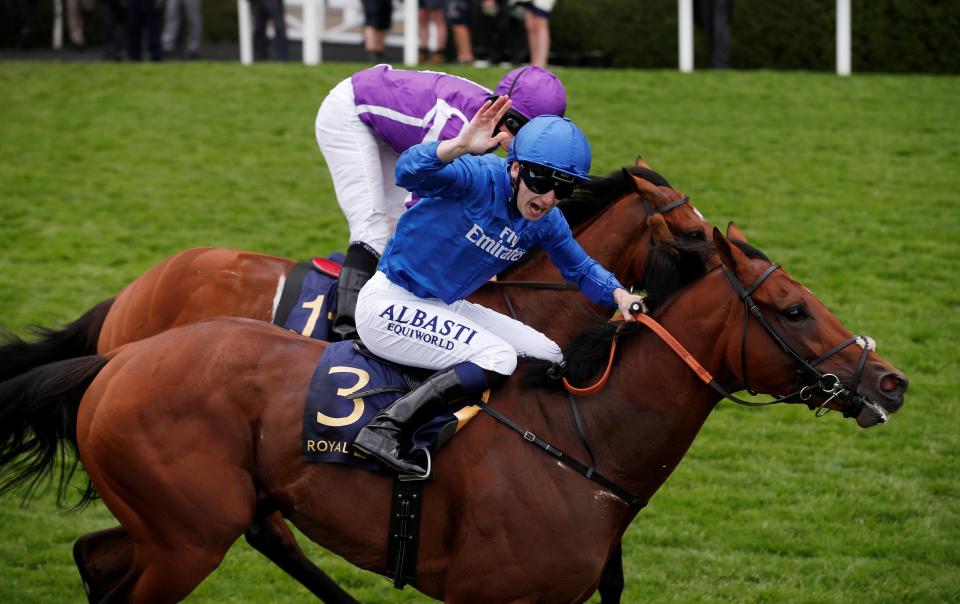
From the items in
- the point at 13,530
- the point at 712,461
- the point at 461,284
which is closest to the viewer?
the point at 461,284

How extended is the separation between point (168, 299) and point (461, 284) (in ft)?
7.03

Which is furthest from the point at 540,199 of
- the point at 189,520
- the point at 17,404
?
the point at 17,404

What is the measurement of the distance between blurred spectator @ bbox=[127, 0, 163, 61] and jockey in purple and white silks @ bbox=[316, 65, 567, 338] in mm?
9427

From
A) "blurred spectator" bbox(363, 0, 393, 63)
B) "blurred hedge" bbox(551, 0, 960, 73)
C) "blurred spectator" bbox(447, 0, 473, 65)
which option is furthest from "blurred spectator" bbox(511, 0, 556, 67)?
"blurred hedge" bbox(551, 0, 960, 73)

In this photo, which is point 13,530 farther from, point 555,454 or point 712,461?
point 712,461

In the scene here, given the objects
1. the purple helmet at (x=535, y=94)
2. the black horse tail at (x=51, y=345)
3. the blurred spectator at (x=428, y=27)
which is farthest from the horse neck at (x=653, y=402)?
the blurred spectator at (x=428, y=27)

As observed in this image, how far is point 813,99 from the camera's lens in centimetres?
1334

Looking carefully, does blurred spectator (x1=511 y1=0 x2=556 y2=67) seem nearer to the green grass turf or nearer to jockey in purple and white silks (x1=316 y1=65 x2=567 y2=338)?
the green grass turf

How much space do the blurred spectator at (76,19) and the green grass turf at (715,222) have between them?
90.1 inches

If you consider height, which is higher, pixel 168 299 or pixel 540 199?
pixel 540 199

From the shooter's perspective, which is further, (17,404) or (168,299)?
(168,299)

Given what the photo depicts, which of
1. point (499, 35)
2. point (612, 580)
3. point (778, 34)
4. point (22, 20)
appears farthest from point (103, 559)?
point (22, 20)

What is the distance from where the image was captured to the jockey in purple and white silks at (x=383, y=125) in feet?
17.2

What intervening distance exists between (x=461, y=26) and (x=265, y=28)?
303 centimetres
